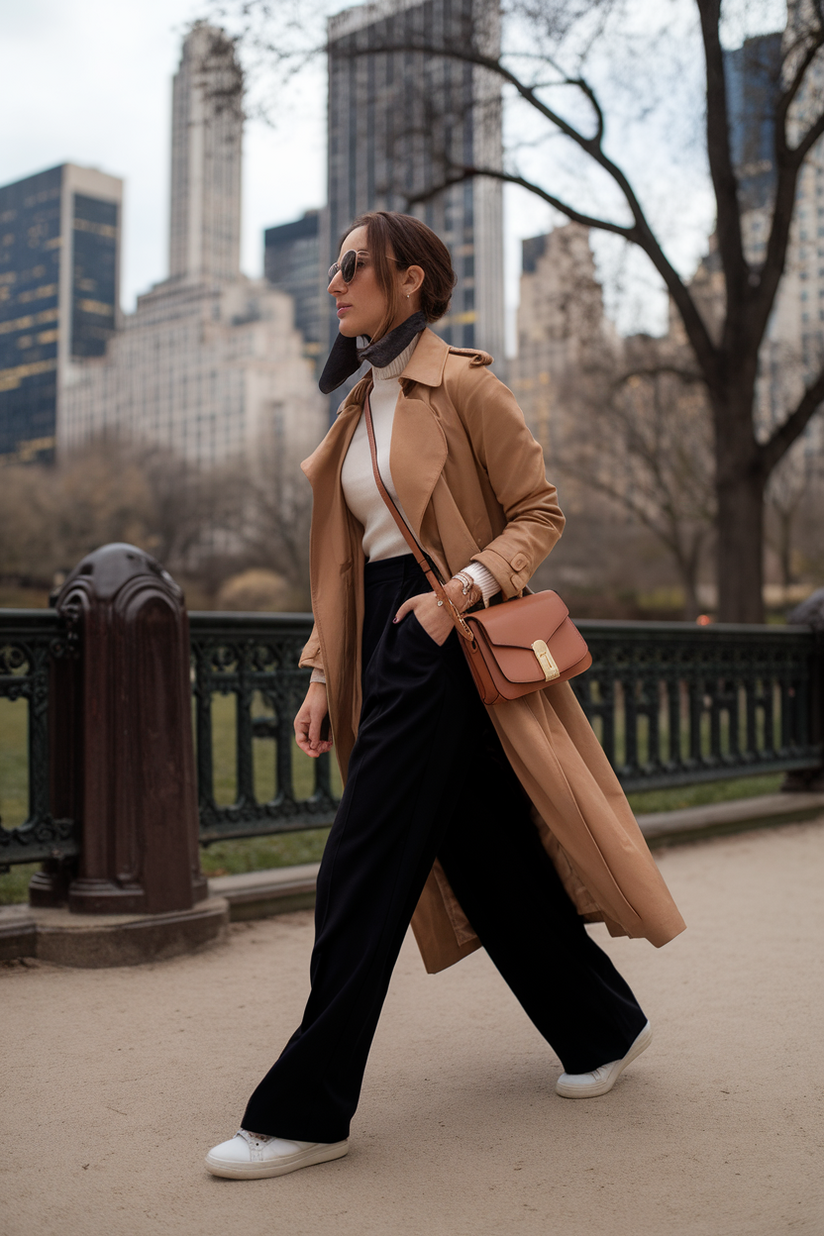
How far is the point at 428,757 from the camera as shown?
2637 mm

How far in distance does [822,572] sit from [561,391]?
14.8 meters

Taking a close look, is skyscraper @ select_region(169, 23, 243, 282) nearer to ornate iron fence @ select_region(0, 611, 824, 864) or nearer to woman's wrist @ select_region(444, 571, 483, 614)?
ornate iron fence @ select_region(0, 611, 824, 864)

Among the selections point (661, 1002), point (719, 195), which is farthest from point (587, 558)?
point (661, 1002)

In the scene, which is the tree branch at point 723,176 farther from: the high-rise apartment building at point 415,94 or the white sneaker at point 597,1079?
the white sneaker at point 597,1079

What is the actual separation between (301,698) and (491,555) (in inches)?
119

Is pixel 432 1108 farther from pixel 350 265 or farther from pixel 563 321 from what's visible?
Result: pixel 563 321

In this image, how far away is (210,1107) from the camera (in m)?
2.98

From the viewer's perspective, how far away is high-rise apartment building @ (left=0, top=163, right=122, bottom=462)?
445ft

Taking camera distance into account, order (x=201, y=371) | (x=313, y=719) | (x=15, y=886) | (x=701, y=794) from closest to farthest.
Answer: (x=313, y=719)
(x=15, y=886)
(x=701, y=794)
(x=201, y=371)

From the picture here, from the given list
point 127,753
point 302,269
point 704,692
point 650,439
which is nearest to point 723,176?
point 704,692

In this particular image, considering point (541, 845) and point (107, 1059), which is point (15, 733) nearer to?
point (107, 1059)

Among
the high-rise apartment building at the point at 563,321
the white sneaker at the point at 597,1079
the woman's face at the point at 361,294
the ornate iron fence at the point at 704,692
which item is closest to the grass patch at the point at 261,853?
the ornate iron fence at the point at 704,692

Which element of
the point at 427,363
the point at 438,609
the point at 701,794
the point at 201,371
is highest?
the point at 201,371

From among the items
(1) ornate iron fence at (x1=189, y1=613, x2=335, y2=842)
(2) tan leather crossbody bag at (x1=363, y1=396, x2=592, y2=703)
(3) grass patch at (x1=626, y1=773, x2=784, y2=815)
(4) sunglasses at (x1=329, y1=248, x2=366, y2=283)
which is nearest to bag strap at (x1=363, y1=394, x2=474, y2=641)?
(2) tan leather crossbody bag at (x1=363, y1=396, x2=592, y2=703)
